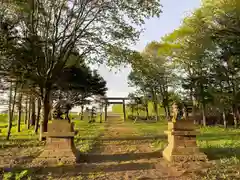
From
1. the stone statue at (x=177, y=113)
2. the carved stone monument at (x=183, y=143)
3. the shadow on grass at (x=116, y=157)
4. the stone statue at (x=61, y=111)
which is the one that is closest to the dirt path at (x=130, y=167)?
the shadow on grass at (x=116, y=157)

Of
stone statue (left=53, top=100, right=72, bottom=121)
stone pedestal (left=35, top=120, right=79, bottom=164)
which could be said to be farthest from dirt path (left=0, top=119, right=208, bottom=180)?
stone statue (left=53, top=100, right=72, bottom=121)

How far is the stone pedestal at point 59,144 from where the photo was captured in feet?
25.3

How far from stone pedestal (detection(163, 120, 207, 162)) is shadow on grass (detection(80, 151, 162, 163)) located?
1.10 m

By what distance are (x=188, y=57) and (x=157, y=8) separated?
12944 millimetres

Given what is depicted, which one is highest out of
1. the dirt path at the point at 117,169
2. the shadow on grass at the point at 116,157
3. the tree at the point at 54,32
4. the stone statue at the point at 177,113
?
the tree at the point at 54,32

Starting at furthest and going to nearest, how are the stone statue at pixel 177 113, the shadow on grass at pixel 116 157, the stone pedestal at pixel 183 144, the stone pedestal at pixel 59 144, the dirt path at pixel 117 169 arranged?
the shadow on grass at pixel 116 157
the stone statue at pixel 177 113
the stone pedestal at pixel 59 144
the stone pedestal at pixel 183 144
the dirt path at pixel 117 169

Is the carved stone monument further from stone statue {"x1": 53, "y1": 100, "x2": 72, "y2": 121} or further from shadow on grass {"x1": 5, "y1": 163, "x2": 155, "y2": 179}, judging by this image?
stone statue {"x1": 53, "y1": 100, "x2": 72, "y2": 121}

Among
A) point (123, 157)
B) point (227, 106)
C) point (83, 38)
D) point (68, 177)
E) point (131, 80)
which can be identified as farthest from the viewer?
point (131, 80)

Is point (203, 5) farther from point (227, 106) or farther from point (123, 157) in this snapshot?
point (123, 157)

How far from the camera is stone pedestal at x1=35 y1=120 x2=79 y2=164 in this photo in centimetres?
772

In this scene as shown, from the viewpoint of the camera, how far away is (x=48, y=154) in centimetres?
776

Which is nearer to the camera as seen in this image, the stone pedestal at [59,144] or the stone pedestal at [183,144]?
the stone pedestal at [183,144]

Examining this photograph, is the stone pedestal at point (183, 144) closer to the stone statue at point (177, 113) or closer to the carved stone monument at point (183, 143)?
the carved stone monument at point (183, 143)

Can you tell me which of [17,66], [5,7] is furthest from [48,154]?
[5,7]
